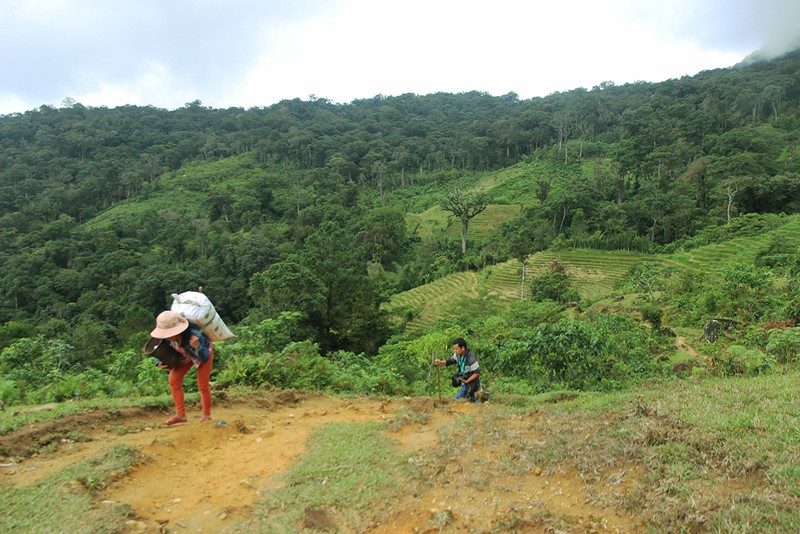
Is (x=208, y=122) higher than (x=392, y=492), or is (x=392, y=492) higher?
(x=208, y=122)

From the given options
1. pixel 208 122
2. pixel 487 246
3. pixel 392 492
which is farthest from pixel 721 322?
pixel 208 122

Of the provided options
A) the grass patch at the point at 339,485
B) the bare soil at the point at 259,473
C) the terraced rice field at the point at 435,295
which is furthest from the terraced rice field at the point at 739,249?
the grass patch at the point at 339,485

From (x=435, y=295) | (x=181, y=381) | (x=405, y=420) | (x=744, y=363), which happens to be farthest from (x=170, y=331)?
(x=435, y=295)

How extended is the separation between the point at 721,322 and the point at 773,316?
3.46ft

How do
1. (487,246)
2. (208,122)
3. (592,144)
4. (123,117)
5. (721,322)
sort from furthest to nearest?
(208,122) → (123,117) → (592,144) → (487,246) → (721,322)

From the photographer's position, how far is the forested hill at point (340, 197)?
28.2 m

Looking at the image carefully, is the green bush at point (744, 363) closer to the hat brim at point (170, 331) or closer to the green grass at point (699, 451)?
the green grass at point (699, 451)

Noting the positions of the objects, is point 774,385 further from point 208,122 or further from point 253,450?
point 208,122

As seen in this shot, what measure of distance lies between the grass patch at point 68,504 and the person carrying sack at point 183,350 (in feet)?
3.63

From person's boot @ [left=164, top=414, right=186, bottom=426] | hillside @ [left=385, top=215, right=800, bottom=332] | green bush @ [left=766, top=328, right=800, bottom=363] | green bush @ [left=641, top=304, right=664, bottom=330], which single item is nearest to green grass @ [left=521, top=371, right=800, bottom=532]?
green bush @ [left=766, top=328, right=800, bottom=363]

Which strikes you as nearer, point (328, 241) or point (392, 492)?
point (392, 492)

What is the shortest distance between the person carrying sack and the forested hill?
38.2 ft

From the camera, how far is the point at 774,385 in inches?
167

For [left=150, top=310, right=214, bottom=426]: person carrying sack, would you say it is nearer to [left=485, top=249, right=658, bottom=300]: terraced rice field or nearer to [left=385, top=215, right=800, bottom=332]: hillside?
[left=385, top=215, right=800, bottom=332]: hillside
